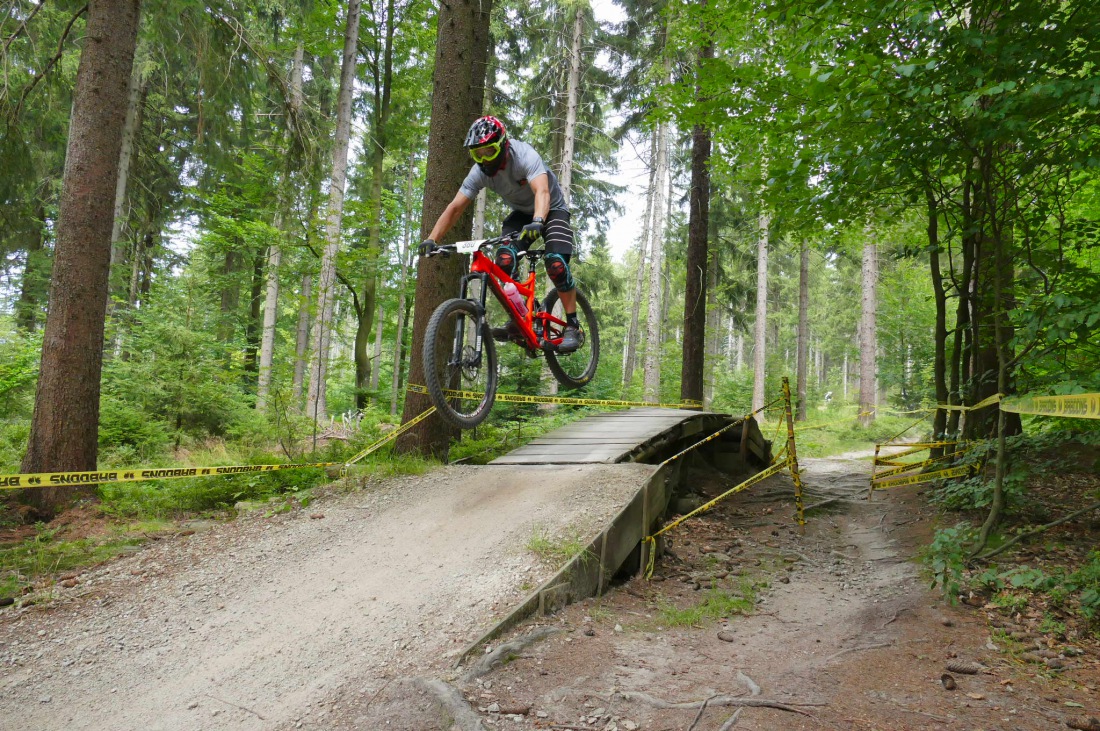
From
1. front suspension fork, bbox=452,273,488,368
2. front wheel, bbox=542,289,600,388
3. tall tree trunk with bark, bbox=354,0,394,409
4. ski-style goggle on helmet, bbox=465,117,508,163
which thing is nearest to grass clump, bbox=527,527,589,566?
front suspension fork, bbox=452,273,488,368

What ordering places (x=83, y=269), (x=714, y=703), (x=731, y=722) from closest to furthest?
(x=731, y=722) → (x=714, y=703) → (x=83, y=269)

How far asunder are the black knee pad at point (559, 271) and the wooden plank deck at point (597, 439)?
6.59ft

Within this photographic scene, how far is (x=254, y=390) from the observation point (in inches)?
568

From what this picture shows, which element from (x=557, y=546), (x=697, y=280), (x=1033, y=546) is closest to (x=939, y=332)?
(x=1033, y=546)

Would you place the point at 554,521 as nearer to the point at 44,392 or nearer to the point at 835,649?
the point at 835,649

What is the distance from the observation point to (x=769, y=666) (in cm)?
352

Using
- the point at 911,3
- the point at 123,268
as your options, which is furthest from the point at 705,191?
the point at 123,268

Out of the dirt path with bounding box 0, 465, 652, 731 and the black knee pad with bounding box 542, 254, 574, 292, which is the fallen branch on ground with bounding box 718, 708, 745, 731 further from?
the black knee pad with bounding box 542, 254, 574, 292

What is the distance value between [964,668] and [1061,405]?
163 cm

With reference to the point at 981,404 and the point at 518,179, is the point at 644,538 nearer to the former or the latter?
the point at 518,179

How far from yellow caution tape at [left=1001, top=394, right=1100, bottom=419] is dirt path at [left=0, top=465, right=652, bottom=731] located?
289 centimetres

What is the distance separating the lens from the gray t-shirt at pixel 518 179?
452 cm

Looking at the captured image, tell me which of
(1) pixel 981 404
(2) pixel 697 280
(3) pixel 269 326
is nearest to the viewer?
(1) pixel 981 404

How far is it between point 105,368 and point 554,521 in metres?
8.02
